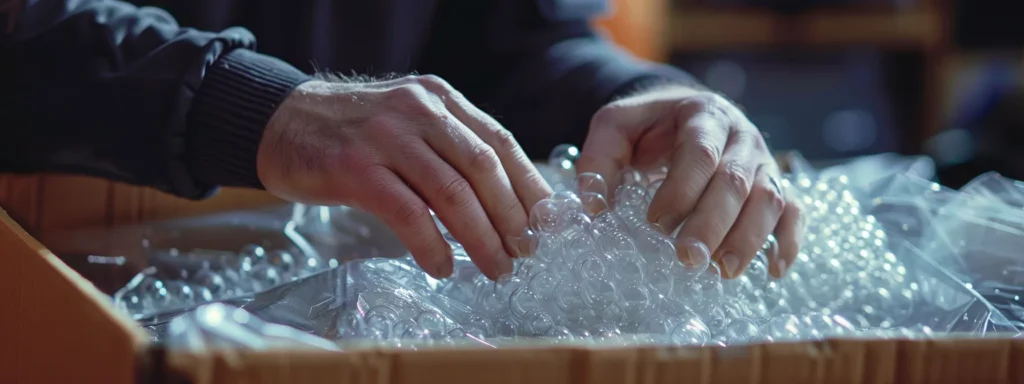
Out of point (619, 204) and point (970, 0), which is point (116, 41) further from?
point (970, 0)

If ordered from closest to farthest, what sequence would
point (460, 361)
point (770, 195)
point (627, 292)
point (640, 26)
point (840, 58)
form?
point (460, 361), point (627, 292), point (770, 195), point (640, 26), point (840, 58)

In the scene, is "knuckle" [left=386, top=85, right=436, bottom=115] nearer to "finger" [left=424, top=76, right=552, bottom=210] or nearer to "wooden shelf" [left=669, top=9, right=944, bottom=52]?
"finger" [left=424, top=76, right=552, bottom=210]

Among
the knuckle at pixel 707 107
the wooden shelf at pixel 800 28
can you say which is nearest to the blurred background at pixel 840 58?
the wooden shelf at pixel 800 28

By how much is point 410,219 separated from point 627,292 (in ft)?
0.44

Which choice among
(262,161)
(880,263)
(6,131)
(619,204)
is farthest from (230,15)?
(880,263)

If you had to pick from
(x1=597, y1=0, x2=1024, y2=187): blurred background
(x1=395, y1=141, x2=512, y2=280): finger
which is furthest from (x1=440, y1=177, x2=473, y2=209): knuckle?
(x1=597, y1=0, x2=1024, y2=187): blurred background

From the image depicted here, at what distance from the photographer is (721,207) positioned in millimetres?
604

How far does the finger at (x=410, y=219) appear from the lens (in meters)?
0.55

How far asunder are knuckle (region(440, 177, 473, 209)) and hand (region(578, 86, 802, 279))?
0.42 ft

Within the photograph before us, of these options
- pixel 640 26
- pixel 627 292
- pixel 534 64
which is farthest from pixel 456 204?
pixel 640 26

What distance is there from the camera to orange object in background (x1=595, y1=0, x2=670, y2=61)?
243cm

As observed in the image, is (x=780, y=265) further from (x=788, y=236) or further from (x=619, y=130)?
(x=619, y=130)

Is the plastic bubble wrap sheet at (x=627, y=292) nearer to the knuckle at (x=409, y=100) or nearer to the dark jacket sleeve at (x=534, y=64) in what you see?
the knuckle at (x=409, y=100)

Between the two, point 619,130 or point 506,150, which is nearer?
point 506,150
